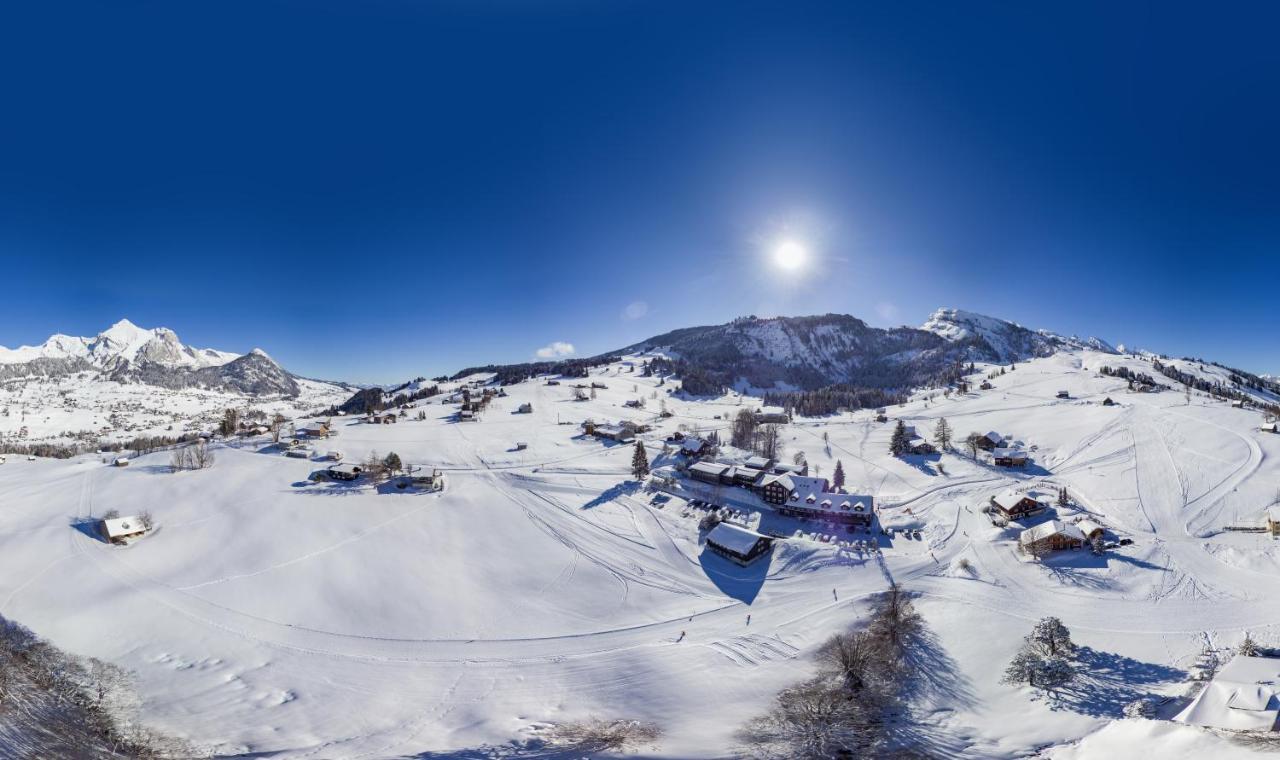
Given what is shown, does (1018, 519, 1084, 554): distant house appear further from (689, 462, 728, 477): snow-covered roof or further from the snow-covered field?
(689, 462, 728, 477): snow-covered roof

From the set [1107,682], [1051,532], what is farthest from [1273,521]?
[1107,682]

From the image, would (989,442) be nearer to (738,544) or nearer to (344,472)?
(738,544)

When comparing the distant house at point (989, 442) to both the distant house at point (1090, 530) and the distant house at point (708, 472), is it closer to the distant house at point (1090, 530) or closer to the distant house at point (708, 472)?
the distant house at point (1090, 530)

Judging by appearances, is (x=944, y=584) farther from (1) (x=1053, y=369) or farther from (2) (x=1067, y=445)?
(1) (x=1053, y=369)

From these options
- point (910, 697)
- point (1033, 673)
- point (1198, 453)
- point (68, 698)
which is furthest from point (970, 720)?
point (1198, 453)

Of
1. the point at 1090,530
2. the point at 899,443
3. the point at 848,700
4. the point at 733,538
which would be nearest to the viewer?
the point at 848,700

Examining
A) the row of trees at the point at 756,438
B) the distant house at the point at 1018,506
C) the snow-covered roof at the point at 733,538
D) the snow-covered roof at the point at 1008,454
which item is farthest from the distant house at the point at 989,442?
Result: the snow-covered roof at the point at 733,538
